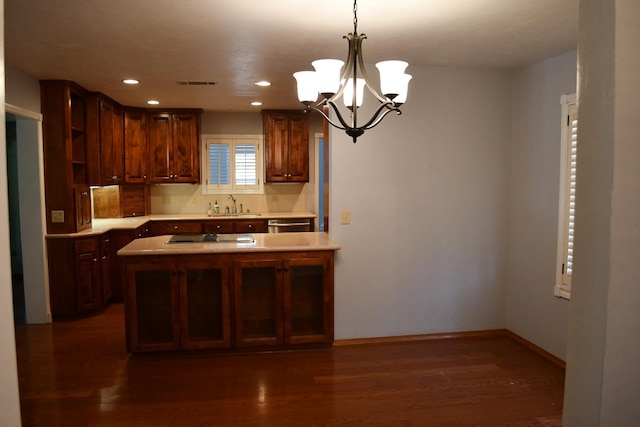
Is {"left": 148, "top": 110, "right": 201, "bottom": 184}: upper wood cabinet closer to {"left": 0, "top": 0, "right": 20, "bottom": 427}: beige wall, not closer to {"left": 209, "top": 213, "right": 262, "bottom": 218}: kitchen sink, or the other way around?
{"left": 209, "top": 213, "right": 262, "bottom": 218}: kitchen sink

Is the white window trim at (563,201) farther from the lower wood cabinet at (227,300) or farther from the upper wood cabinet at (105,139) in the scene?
the upper wood cabinet at (105,139)

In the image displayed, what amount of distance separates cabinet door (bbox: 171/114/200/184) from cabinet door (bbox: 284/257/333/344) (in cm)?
311

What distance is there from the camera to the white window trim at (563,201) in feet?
11.1

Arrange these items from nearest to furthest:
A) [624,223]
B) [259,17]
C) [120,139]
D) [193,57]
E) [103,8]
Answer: [624,223], [103,8], [259,17], [193,57], [120,139]

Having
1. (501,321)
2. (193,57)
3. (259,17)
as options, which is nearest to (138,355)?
(193,57)

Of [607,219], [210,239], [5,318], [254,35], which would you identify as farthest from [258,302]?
[607,219]

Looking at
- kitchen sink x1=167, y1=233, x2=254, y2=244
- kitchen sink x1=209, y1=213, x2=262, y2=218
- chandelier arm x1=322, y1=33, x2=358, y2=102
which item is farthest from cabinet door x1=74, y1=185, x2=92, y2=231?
chandelier arm x1=322, y1=33, x2=358, y2=102

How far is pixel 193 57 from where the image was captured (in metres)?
3.55

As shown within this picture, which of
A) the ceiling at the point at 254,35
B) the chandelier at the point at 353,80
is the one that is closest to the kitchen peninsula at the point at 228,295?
the ceiling at the point at 254,35

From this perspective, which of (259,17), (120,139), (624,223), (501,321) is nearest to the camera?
(624,223)

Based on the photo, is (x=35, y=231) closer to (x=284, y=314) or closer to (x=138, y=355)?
(x=138, y=355)

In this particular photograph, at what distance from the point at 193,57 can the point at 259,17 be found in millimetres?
1063

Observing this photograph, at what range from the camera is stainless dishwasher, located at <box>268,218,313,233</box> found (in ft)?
20.0

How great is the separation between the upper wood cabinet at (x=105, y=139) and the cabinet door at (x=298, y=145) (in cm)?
220
